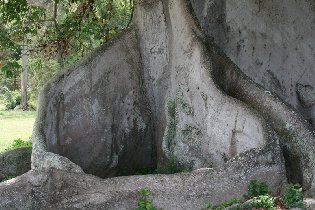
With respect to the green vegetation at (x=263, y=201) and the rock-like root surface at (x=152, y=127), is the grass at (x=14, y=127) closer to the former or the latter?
the rock-like root surface at (x=152, y=127)

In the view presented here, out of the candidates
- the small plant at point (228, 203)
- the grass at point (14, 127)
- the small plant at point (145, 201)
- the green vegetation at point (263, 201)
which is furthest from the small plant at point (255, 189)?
the grass at point (14, 127)

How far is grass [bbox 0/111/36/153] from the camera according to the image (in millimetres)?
18703

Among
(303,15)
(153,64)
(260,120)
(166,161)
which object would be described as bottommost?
(166,161)

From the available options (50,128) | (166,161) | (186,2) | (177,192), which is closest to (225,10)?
(186,2)

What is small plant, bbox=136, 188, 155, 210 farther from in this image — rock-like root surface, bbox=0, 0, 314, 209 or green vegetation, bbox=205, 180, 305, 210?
green vegetation, bbox=205, 180, 305, 210

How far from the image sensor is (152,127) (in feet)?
28.5

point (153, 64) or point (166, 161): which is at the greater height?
point (153, 64)

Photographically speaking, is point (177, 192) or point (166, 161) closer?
point (177, 192)

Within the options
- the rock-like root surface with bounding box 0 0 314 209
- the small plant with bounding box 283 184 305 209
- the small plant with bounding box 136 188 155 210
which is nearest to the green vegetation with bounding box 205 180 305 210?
the small plant with bounding box 283 184 305 209

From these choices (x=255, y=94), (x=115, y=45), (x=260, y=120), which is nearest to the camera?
(x=260, y=120)

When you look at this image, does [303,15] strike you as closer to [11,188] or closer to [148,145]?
[148,145]

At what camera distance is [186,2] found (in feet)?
26.2

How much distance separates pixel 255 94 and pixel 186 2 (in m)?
1.51

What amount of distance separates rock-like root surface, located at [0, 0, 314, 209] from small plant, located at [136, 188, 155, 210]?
0.24ft
